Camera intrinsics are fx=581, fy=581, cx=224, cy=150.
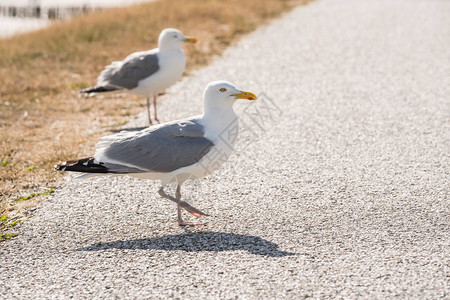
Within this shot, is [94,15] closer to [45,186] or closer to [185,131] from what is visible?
[45,186]

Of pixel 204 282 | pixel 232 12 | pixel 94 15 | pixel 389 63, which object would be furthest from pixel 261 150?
pixel 94 15

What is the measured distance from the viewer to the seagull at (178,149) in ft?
17.9

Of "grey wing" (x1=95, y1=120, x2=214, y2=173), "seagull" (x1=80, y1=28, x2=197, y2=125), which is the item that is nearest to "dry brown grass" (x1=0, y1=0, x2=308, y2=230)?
"seagull" (x1=80, y1=28, x2=197, y2=125)

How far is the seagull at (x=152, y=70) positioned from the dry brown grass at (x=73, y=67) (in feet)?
1.92

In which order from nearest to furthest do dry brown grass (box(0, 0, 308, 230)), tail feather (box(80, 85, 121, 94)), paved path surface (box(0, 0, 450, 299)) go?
paved path surface (box(0, 0, 450, 299)) < dry brown grass (box(0, 0, 308, 230)) < tail feather (box(80, 85, 121, 94))

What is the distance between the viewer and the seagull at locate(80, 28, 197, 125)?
916 cm

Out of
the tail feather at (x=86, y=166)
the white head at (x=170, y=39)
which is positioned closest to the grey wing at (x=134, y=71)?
the white head at (x=170, y=39)

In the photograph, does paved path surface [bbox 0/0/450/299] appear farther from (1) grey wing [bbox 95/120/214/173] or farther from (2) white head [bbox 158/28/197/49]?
(2) white head [bbox 158/28/197/49]

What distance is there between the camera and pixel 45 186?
6805 mm

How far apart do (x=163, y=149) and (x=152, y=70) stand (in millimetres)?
3900

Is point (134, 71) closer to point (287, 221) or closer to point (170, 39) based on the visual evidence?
point (170, 39)

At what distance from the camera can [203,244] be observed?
5.22 m

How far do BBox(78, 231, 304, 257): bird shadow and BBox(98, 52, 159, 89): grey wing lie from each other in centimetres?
430

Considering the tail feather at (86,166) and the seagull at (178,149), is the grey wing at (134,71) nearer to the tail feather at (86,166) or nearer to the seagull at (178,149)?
the seagull at (178,149)
